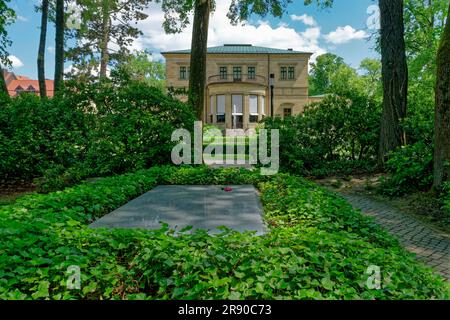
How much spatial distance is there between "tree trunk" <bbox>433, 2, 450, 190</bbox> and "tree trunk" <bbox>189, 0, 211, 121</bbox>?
632 centimetres

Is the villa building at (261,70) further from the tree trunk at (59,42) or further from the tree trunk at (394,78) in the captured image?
the tree trunk at (394,78)

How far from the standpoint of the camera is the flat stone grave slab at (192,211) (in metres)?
4.16

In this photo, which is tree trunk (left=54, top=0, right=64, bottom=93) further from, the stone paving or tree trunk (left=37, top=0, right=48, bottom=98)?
the stone paving

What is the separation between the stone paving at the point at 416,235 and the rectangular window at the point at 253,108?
3078 centimetres

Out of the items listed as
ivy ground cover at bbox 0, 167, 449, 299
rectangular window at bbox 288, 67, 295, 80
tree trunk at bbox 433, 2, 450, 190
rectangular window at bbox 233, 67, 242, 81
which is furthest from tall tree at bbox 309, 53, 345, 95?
ivy ground cover at bbox 0, 167, 449, 299

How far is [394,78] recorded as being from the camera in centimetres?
943

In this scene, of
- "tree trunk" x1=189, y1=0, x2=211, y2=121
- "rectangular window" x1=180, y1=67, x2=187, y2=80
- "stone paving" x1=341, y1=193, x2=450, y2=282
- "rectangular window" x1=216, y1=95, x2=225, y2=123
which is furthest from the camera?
"rectangular window" x1=180, y1=67, x2=187, y2=80

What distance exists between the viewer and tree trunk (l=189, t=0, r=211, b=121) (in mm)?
10867

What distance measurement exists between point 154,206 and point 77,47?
29.8m

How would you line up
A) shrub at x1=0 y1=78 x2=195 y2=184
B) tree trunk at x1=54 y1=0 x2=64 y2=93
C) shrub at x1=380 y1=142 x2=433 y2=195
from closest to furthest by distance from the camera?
1. shrub at x1=380 y1=142 x2=433 y2=195
2. shrub at x1=0 y1=78 x2=195 y2=184
3. tree trunk at x1=54 y1=0 x2=64 y2=93

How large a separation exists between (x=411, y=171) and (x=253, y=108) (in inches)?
1213

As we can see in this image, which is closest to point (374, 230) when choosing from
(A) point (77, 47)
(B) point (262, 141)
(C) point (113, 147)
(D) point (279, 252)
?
(D) point (279, 252)

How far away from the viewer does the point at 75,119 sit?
9406mm
